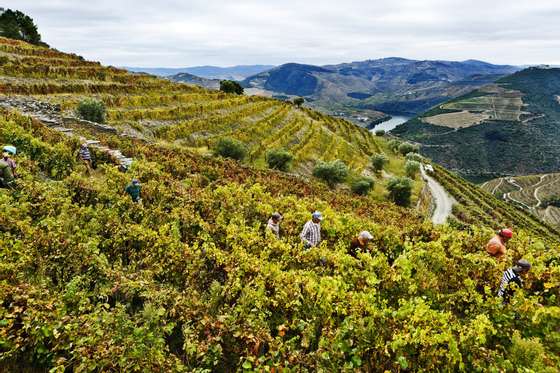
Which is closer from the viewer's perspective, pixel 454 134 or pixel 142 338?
pixel 142 338

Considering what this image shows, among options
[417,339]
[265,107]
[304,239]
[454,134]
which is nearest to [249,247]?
[304,239]

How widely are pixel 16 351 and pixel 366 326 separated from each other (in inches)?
216

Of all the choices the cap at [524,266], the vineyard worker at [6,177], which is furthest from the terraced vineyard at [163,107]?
the cap at [524,266]

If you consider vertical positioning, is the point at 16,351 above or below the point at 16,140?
below

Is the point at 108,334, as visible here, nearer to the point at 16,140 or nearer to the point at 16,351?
the point at 16,351

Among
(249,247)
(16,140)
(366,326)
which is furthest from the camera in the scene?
(16,140)

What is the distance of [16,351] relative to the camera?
16.3 feet

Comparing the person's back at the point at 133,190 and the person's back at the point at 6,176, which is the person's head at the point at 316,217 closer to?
the person's back at the point at 133,190

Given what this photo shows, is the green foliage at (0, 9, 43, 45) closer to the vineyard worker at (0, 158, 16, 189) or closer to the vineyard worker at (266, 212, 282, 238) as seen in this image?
the vineyard worker at (0, 158, 16, 189)

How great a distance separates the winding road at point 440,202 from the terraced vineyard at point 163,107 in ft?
48.8

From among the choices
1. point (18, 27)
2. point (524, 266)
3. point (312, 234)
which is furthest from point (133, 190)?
point (18, 27)

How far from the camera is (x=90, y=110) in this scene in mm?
32719

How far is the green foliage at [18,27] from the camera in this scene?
6856 cm

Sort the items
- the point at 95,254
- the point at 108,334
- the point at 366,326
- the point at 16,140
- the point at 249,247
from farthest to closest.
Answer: the point at 16,140, the point at 249,247, the point at 95,254, the point at 366,326, the point at 108,334
